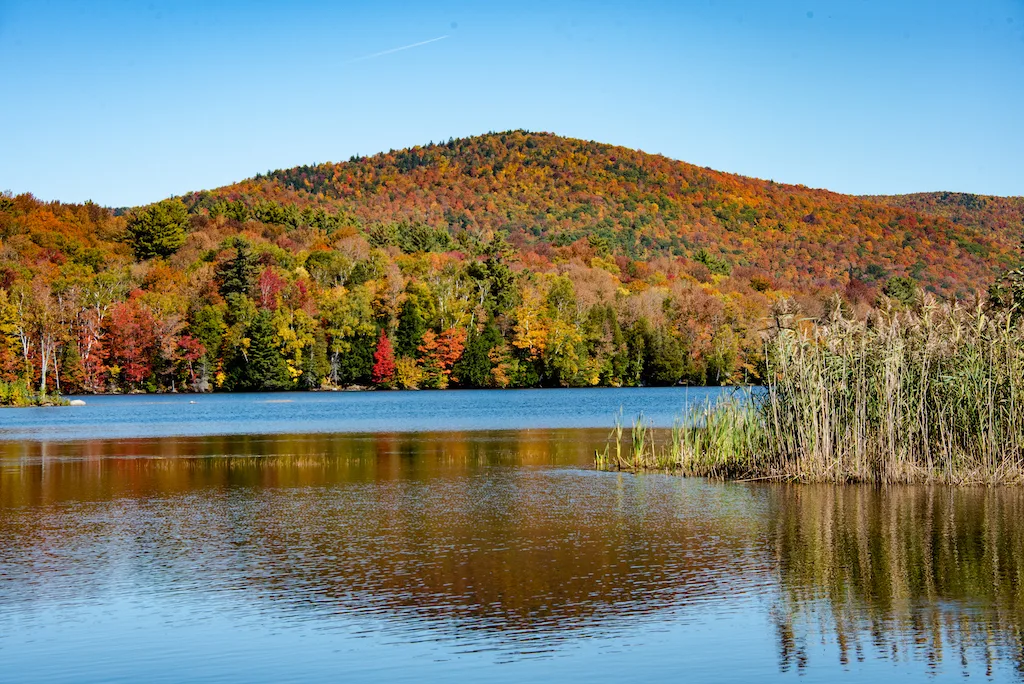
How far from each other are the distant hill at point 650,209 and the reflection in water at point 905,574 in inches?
3683

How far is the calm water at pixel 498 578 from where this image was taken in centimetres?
987

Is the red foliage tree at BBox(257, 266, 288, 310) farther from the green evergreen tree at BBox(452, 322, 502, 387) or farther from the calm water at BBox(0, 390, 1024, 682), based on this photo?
the calm water at BBox(0, 390, 1024, 682)

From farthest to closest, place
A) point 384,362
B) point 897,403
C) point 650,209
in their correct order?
point 650,209 → point 384,362 → point 897,403

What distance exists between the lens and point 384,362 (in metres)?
80.4

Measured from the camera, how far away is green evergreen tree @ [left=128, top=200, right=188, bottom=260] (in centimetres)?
9256

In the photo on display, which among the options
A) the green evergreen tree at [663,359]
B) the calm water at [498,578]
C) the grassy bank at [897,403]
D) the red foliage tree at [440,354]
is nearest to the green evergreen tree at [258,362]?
the red foliage tree at [440,354]

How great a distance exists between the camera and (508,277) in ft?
291

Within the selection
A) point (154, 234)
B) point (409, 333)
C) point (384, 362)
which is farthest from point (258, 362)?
point (154, 234)

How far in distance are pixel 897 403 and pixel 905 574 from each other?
724cm

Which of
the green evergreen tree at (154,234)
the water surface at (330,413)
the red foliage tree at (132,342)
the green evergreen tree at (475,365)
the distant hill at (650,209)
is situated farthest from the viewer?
the distant hill at (650,209)

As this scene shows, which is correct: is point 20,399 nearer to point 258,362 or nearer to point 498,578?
point 258,362

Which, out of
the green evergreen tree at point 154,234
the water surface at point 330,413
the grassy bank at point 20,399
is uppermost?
the green evergreen tree at point 154,234

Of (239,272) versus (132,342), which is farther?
(239,272)

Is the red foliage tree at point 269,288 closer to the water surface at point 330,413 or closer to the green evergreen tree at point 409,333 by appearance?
the green evergreen tree at point 409,333
